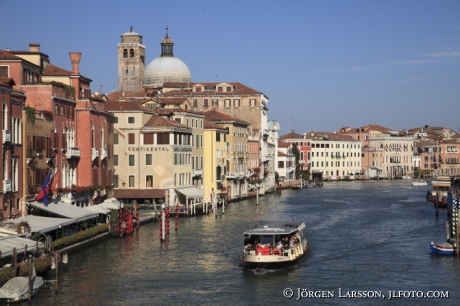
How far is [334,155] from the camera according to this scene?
113m

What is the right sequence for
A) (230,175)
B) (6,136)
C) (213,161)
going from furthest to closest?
(230,175)
(213,161)
(6,136)

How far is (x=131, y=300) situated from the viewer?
2323 cm

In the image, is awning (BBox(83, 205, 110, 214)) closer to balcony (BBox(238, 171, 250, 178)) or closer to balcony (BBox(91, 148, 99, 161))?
balcony (BBox(91, 148, 99, 161))

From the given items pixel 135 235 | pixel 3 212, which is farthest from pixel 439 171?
pixel 3 212

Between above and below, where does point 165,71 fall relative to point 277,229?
above

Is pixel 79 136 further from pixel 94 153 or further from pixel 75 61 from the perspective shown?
pixel 75 61

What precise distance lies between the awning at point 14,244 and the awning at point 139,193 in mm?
21295

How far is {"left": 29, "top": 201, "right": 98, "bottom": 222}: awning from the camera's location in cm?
3150

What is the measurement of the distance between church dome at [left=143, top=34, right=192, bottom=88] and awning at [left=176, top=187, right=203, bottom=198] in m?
37.9

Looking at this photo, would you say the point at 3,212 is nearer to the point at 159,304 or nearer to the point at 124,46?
the point at 159,304

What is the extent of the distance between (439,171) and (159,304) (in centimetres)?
11234

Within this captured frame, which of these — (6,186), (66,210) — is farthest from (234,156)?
(6,186)

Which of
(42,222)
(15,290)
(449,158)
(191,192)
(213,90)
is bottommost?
(15,290)

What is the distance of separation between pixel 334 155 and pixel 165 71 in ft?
105
